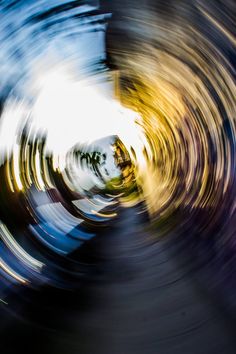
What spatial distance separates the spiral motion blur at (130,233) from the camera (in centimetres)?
144

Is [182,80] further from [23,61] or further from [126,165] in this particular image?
[126,165]

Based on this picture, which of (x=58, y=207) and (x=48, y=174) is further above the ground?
(x=48, y=174)

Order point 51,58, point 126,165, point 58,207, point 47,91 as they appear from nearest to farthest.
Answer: point 51,58
point 47,91
point 58,207
point 126,165

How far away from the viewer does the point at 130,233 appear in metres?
3.51

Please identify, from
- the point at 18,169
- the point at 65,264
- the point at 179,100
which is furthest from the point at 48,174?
the point at 179,100

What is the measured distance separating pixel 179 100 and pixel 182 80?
15.6 inches

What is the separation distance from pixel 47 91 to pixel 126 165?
8.90m

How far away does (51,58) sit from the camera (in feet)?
7.53

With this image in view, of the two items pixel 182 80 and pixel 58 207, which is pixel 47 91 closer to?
pixel 182 80

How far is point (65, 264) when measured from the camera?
2357 millimetres

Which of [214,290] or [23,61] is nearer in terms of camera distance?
[214,290]

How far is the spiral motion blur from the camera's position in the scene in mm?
1440

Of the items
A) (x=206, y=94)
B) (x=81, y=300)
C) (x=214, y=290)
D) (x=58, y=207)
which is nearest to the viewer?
(x=214, y=290)

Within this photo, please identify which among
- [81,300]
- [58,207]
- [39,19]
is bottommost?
[81,300]
